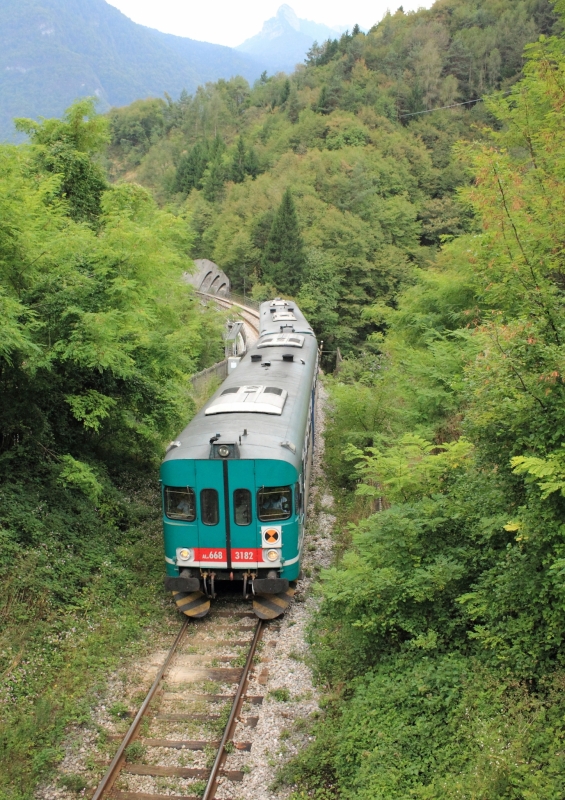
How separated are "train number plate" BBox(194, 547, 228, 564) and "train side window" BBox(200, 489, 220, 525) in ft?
1.44

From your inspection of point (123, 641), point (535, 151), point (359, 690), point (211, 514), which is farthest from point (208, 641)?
point (535, 151)

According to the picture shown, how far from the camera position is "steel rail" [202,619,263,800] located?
6.39 m

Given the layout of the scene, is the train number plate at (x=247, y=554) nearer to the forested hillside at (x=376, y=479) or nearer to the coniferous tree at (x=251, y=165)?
the forested hillside at (x=376, y=479)

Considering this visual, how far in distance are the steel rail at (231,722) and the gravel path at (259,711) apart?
103 millimetres

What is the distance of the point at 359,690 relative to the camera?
714 cm

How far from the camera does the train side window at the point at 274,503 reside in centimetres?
922

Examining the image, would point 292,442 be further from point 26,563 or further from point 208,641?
point 26,563

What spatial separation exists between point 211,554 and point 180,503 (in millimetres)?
950

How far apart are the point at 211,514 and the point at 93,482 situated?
2.67 m

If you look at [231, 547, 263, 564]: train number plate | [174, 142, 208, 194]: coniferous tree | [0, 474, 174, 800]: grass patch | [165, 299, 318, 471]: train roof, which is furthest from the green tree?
[174, 142, 208, 194]: coniferous tree

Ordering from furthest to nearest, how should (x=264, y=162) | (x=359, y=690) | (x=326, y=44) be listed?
(x=326, y=44) → (x=264, y=162) → (x=359, y=690)

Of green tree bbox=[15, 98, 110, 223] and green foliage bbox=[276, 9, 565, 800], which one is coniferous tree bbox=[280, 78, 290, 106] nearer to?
green tree bbox=[15, 98, 110, 223]

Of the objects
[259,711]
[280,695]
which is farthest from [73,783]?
[280,695]

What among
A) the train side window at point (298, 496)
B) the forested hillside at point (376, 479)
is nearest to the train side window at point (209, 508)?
the train side window at point (298, 496)
